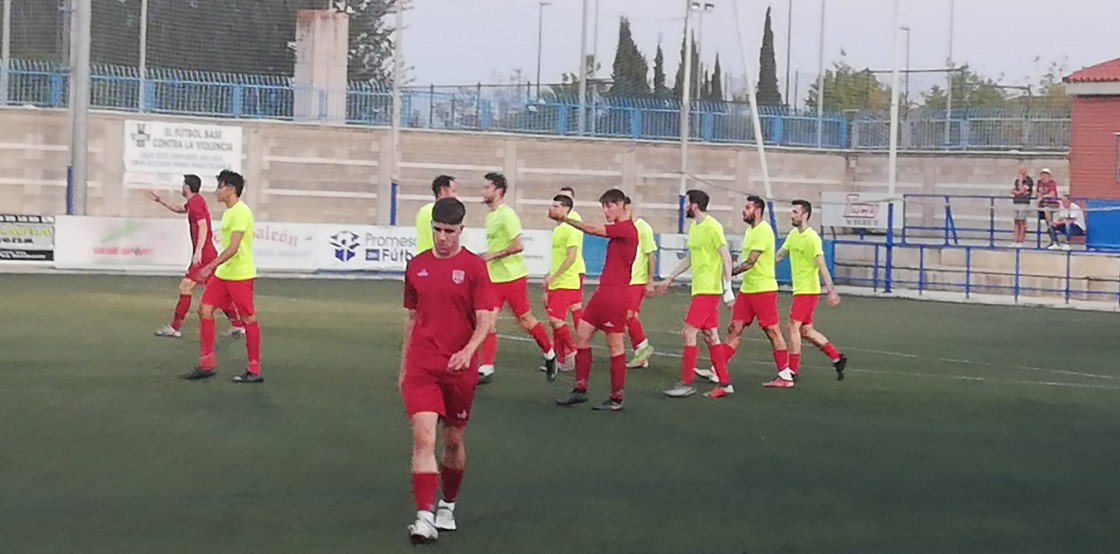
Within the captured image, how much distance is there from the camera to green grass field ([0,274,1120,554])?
8.05 meters

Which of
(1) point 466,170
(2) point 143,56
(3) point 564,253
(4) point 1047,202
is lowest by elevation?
(3) point 564,253

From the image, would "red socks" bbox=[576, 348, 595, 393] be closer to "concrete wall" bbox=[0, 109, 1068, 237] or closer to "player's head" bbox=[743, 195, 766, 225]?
"player's head" bbox=[743, 195, 766, 225]

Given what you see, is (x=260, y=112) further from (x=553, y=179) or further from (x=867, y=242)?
(x=867, y=242)

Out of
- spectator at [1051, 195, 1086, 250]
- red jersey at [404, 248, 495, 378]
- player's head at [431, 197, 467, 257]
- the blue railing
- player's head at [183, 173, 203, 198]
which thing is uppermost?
the blue railing

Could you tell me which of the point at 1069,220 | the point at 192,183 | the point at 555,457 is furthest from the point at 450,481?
the point at 1069,220

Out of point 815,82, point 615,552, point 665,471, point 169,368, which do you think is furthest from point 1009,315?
point 815,82

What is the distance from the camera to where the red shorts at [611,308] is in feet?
41.5

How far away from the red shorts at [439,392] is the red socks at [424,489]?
32 cm

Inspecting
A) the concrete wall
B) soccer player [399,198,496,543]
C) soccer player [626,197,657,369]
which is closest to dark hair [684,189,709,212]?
soccer player [626,197,657,369]

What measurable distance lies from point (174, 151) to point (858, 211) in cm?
1652

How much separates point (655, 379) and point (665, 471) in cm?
536

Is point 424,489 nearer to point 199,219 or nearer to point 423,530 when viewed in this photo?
point 423,530

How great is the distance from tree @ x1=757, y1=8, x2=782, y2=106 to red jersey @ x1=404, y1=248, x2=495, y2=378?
46869mm

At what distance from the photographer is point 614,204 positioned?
1273 cm
